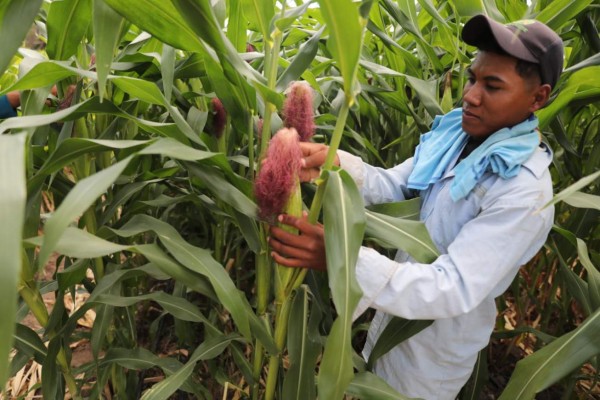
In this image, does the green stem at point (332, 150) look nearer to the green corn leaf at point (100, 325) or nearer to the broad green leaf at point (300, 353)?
the broad green leaf at point (300, 353)

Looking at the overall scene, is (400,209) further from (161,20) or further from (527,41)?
(161,20)

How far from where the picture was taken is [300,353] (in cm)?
106

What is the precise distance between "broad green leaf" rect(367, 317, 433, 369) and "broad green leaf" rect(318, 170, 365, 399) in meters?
0.34

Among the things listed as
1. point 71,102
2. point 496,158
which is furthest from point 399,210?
point 71,102

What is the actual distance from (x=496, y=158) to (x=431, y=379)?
0.57m

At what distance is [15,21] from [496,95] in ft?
2.90

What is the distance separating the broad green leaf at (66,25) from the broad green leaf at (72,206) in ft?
1.60

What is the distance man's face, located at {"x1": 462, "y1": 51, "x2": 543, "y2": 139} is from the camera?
3.16ft

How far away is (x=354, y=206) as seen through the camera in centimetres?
A: 80

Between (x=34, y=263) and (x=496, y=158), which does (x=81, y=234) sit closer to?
(x=34, y=263)

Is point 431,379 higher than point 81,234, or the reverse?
point 81,234

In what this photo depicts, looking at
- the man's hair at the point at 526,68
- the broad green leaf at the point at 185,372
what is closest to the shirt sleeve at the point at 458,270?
the man's hair at the point at 526,68

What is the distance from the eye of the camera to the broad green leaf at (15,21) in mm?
768

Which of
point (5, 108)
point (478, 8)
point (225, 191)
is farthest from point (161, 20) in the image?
point (478, 8)
